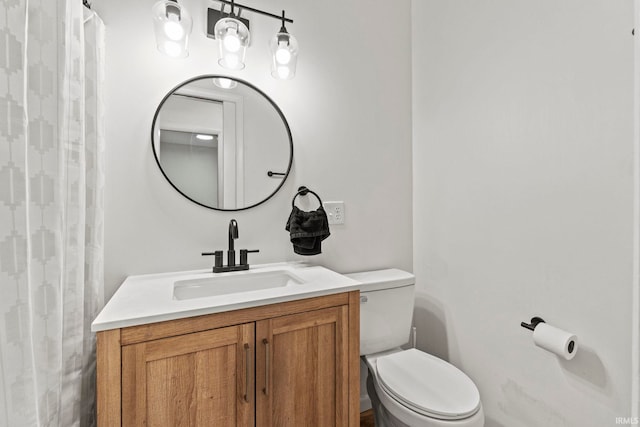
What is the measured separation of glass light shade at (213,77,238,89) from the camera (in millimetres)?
1370

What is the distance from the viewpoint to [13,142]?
0.46 metres

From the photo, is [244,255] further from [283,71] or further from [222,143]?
[283,71]

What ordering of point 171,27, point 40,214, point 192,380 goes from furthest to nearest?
point 171,27 → point 192,380 → point 40,214

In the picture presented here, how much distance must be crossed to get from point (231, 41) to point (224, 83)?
0.18 meters

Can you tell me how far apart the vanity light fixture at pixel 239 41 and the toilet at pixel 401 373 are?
1073 millimetres

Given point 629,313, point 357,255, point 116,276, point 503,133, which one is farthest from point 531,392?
point 116,276

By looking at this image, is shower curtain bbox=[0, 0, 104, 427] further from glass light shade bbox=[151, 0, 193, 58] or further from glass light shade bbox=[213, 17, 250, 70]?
glass light shade bbox=[213, 17, 250, 70]

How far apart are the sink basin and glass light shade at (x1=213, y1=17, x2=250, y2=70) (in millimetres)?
915

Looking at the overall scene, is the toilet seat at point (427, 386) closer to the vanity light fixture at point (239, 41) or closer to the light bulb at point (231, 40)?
the vanity light fixture at point (239, 41)

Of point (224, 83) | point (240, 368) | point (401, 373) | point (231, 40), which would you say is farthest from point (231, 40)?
point (401, 373)

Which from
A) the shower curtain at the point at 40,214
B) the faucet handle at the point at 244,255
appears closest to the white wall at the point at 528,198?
the faucet handle at the point at 244,255

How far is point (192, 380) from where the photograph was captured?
862 mm

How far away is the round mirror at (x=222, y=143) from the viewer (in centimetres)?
130

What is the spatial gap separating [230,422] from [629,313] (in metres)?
1.33
